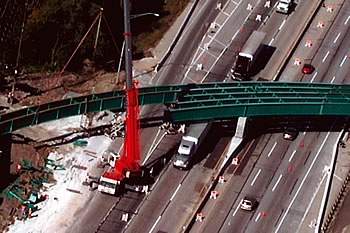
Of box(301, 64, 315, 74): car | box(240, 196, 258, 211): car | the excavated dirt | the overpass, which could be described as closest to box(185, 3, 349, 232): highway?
box(240, 196, 258, 211): car

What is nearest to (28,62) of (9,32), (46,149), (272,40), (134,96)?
(9,32)

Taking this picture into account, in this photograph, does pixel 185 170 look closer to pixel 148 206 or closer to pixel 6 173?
pixel 148 206

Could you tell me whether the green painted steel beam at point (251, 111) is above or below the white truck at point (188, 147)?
above

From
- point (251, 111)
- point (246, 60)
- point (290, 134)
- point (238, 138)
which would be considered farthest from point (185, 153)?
point (246, 60)

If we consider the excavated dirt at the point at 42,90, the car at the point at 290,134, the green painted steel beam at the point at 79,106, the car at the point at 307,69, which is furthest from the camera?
the car at the point at 307,69

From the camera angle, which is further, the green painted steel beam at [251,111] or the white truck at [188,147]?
the green painted steel beam at [251,111]

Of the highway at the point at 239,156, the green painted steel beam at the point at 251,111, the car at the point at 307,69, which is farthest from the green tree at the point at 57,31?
the car at the point at 307,69

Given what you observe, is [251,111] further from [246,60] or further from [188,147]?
[246,60]

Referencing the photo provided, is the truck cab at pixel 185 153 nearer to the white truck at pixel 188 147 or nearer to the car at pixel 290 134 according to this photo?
the white truck at pixel 188 147
